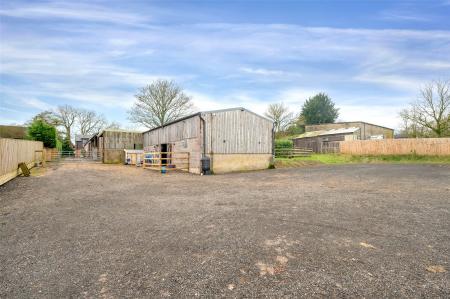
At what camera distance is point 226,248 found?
394 cm

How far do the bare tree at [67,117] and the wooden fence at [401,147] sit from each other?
5755 centimetres

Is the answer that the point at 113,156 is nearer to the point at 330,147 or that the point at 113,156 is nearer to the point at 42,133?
the point at 42,133

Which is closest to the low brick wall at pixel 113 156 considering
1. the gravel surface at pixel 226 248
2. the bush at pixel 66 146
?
the gravel surface at pixel 226 248

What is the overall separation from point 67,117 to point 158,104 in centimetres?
3057

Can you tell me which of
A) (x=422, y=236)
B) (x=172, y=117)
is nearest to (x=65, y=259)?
(x=422, y=236)

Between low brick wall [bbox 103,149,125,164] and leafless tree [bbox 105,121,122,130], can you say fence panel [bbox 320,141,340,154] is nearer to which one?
low brick wall [bbox 103,149,125,164]

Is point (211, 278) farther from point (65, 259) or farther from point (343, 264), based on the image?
point (65, 259)

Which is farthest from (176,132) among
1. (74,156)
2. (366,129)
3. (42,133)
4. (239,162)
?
(74,156)

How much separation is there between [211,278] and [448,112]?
3643 cm

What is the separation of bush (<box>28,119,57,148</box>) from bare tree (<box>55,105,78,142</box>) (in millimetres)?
20038

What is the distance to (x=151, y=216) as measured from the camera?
19.1ft

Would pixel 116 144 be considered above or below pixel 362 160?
above

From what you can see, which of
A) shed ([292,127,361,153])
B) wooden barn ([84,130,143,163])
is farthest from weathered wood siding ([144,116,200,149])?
shed ([292,127,361,153])

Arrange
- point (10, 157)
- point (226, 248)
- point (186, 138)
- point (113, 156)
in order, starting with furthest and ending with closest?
1. point (113, 156)
2. point (186, 138)
3. point (10, 157)
4. point (226, 248)
